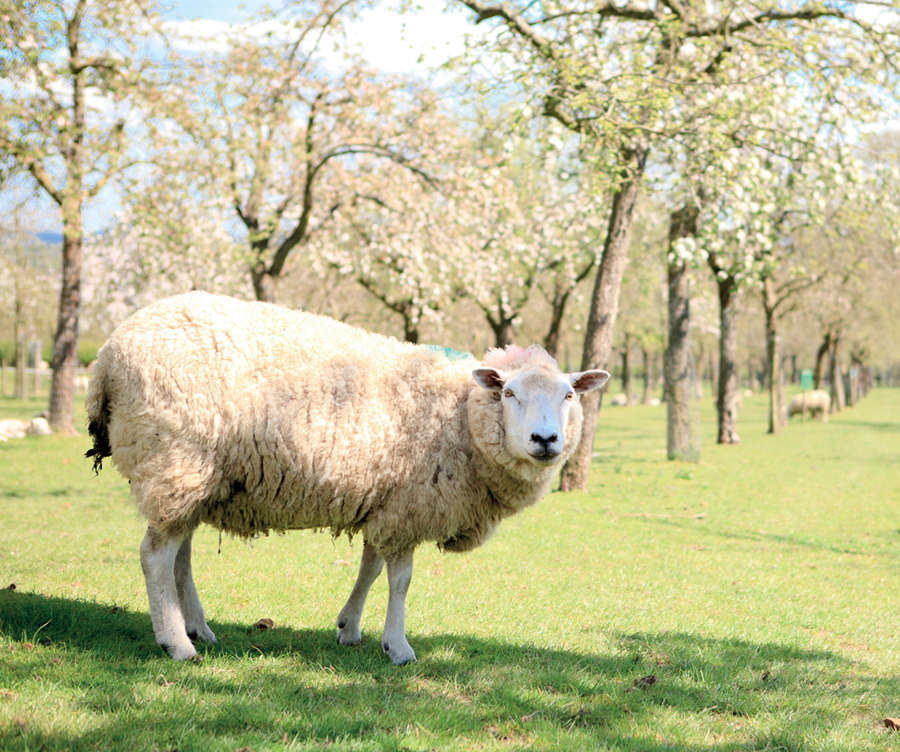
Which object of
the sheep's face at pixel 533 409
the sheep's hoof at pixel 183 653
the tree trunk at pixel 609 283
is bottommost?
the sheep's hoof at pixel 183 653

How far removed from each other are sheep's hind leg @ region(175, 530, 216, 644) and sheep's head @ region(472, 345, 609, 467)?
6.84 feet

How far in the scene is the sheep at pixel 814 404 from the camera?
33938 mm

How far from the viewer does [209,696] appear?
390cm

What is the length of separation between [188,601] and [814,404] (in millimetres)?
34238

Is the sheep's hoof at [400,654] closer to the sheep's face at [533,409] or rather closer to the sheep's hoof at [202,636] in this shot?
the sheep's hoof at [202,636]

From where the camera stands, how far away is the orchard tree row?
1075 cm

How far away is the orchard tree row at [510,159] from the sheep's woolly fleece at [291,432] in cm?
465

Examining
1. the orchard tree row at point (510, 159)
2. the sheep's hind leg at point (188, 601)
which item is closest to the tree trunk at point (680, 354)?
the orchard tree row at point (510, 159)

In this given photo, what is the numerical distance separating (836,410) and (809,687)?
40186 mm

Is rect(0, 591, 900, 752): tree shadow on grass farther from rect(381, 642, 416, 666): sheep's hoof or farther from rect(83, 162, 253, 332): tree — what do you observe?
rect(83, 162, 253, 332): tree

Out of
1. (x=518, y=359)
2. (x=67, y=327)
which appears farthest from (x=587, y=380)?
(x=67, y=327)

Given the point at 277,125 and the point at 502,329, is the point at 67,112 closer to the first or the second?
the point at 277,125

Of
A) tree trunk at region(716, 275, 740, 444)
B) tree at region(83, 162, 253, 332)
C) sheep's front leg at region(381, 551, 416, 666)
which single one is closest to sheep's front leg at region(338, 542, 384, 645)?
sheep's front leg at region(381, 551, 416, 666)

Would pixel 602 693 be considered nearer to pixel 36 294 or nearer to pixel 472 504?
pixel 472 504
